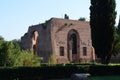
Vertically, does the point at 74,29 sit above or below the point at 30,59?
above

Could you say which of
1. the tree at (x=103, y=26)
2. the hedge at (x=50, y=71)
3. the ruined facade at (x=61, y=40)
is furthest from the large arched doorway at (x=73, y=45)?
the hedge at (x=50, y=71)

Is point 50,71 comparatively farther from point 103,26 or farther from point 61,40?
point 61,40

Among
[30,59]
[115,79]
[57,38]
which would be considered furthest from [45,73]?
[57,38]

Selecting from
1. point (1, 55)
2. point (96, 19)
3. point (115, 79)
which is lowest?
point (115, 79)

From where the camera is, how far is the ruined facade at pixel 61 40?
→ 4738cm

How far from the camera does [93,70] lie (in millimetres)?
28062

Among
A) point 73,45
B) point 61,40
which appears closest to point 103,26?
point 61,40

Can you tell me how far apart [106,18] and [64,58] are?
18.4 meters

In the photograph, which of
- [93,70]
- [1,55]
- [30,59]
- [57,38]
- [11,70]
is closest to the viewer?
[11,70]

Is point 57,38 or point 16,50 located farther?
point 57,38

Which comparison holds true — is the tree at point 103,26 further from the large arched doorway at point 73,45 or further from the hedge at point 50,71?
the large arched doorway at point 73,45

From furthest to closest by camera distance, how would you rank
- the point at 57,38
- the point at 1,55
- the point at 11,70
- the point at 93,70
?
the point at 57,38
the point at 1,55
the point at 93,70
the point at 11,70

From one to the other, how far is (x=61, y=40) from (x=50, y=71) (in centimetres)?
2269

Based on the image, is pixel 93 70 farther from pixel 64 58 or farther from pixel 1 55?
pixel 64 58
